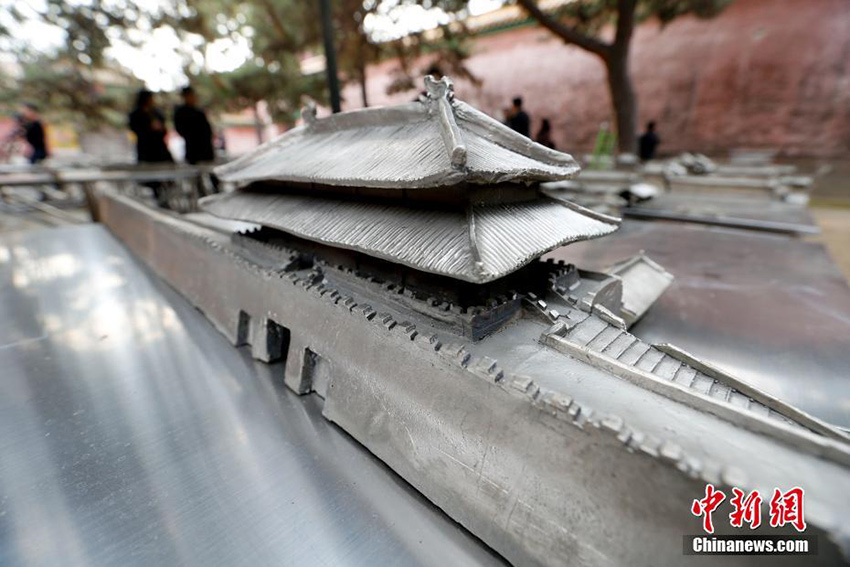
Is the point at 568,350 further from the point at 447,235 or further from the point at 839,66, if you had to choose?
the point at 839,66

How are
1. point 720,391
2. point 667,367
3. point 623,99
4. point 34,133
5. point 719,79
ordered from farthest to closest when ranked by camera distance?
point 719,79 → point 623,99 → point 34,133 → point 667,367 → point 720,391

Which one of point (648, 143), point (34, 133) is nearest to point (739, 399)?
point (648, 143)

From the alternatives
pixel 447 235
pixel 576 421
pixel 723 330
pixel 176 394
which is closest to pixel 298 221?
pixel 447 235

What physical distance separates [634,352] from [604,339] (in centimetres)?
16

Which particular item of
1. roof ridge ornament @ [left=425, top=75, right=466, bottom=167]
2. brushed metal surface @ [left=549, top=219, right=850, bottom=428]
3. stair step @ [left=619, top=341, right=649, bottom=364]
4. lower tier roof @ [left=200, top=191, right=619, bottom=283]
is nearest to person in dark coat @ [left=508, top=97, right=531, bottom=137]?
brushed metal surface @ [left=549, top=219, right=850, bottom=428]

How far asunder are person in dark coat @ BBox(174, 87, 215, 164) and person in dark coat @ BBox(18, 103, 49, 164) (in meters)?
5.61

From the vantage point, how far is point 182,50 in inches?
498

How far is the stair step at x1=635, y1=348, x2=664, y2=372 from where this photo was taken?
2.00 meters

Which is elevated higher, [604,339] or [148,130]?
[148,130]

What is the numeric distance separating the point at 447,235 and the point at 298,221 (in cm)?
133

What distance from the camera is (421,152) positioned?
201 centimetres

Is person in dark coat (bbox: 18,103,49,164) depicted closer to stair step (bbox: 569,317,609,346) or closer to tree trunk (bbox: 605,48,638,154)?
stair step (bbox: 569,317,609,346)

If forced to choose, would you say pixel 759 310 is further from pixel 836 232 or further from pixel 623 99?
pixel 623 99

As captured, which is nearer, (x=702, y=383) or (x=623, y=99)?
(x=702, y=383)
